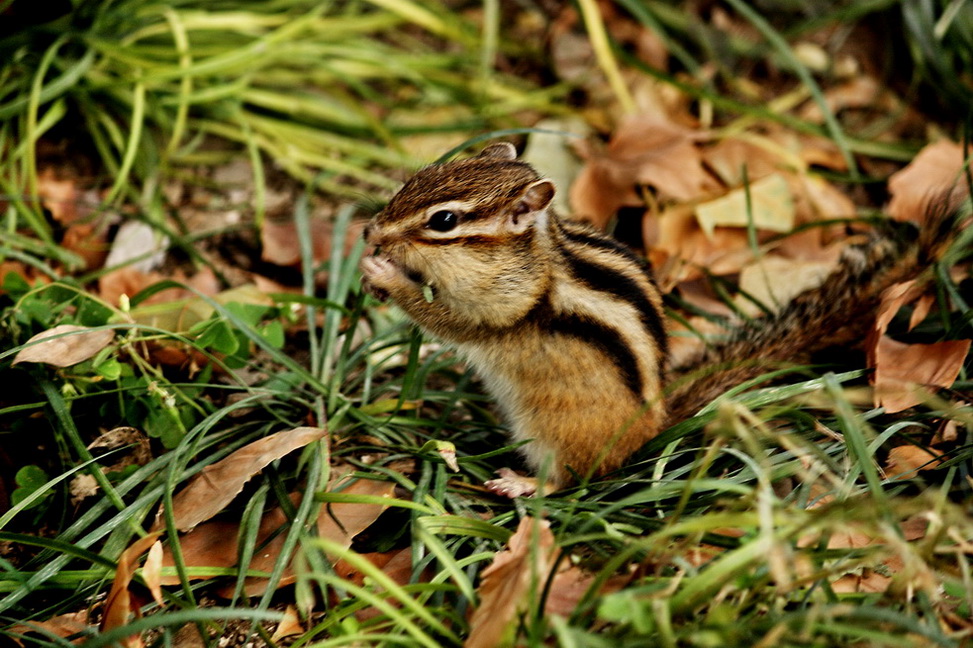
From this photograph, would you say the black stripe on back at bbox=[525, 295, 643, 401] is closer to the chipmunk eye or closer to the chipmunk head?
the chipmunk head

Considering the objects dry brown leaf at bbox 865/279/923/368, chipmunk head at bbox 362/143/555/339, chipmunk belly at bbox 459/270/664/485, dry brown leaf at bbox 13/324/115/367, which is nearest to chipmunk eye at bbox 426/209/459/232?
chipmunk head at bbox 362/143/555/339

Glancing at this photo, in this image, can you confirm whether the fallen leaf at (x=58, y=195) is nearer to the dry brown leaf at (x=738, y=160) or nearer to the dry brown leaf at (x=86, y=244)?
the dry brown leaf at (x=86, y=244)

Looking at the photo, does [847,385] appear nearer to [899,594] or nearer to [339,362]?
[899,594]

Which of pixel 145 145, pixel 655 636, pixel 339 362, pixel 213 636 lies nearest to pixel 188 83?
pixel 145 145

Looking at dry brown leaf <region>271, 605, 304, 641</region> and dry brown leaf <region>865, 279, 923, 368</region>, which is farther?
dry brown leaf <region>865, 279, 923, 368</region>

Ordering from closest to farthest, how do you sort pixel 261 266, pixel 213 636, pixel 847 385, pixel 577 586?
pixel 577 586 < pixel 213 636 < pixel 847 385 < pixel 261 266

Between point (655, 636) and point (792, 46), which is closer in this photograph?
point (655, 636)

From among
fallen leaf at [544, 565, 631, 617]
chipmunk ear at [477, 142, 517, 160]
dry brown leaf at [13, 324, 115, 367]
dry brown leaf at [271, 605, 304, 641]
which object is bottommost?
dry brown leaf at [271, 605, 304, 641]
